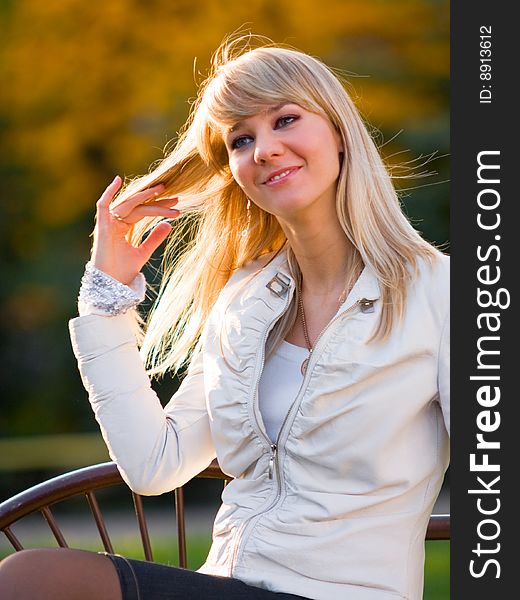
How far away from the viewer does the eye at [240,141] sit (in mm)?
2254

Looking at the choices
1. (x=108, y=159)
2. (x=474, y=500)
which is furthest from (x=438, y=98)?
(x=474, y=500)

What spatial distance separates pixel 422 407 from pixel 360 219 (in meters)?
0.37

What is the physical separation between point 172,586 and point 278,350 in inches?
20.1

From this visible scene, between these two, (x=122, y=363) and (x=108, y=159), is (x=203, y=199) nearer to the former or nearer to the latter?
(x=122, y=363)

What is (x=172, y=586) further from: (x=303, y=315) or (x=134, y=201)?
(x=134, y=201)

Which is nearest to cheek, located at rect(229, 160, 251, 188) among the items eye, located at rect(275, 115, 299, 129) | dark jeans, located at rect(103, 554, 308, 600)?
eye, located at rect(275, 115, 299, 129)

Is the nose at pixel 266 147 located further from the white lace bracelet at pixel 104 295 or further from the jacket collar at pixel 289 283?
the white lace bracelet at pixel 104 295

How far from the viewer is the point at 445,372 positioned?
204 centimetres

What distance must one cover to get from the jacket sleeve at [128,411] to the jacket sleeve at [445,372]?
1.95 ft

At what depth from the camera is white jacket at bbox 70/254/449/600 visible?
6.62ft

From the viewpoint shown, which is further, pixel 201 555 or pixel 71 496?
pixel 201 555

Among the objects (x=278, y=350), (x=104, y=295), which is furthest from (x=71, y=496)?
(x=278, y=350)

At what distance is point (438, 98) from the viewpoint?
7012 millimetres

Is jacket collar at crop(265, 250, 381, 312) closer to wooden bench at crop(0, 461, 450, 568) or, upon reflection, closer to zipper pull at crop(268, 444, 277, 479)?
zipper pull at crop(268, 444, 277, 479)
